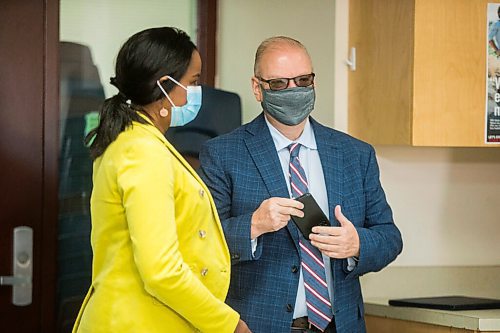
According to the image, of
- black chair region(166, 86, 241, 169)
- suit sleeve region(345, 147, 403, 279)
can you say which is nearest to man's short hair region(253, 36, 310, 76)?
suit sleeve region(345, 147, 403, 279)

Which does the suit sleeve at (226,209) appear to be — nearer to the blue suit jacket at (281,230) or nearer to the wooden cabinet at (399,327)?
the blue suit jacket at (281,230)

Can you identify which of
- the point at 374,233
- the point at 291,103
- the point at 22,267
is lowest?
the point at 22,267

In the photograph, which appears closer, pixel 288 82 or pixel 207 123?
pixel 288 82

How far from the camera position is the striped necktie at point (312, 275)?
104 inches

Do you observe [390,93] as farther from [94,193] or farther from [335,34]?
[94,193]

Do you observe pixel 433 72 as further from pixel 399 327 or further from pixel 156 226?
pixel 156 226

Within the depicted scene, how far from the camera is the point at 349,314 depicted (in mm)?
2721

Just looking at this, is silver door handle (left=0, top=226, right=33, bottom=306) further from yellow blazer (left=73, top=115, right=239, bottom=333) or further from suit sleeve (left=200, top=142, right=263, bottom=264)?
yellow blazer (left=73, top=115, right=239, bottom=333)

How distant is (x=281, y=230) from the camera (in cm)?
271

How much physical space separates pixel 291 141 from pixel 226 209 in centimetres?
27

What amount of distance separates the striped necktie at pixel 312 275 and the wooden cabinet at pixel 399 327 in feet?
1.78

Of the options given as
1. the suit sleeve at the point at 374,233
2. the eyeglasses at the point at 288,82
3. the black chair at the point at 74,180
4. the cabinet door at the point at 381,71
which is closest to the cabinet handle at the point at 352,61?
the cabinet door at the point at 381,71

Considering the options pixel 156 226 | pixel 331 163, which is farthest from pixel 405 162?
pixel 156 226

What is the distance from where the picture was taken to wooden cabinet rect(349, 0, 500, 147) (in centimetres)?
322
